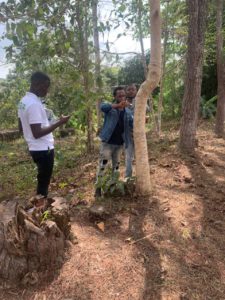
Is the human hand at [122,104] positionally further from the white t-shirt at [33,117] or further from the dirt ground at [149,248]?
the dirt ground at [149,248]

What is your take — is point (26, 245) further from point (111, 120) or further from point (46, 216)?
point (111, 120)

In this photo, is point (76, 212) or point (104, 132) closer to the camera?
point (76, 212)

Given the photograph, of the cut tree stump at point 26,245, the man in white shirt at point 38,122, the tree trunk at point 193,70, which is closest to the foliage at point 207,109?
the tree trunk at point 193,70

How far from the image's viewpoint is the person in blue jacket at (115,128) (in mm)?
4277

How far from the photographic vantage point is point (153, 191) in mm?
4637

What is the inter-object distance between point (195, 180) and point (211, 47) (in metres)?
8.34

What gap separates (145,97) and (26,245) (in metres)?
2.24

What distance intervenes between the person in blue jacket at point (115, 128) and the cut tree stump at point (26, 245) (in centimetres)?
150

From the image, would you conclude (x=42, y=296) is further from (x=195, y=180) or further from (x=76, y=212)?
(x=195, y=180)

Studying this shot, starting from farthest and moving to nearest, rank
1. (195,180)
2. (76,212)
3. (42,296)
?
(195,180)
(76,212)
(42,296)

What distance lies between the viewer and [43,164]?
3.70 meters

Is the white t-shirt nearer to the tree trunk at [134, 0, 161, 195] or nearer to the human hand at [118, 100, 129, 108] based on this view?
the human hand at [118, 100, 129, 108]

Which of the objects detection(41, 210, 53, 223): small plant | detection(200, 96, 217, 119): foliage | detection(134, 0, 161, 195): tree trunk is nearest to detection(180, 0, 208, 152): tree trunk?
detection(134, 0, 161, 195): tree trunk


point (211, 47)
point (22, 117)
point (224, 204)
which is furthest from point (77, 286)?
point (211, 47)
